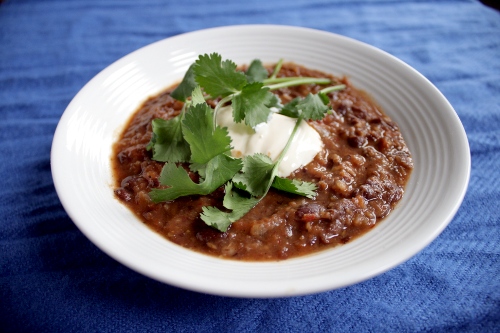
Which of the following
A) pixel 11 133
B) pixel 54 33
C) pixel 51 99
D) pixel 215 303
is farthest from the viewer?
pixel 54 33

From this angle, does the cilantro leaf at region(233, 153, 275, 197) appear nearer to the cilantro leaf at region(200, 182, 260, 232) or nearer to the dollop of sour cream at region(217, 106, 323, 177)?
the cilantro leaf at region(200, 182, 260, 232)

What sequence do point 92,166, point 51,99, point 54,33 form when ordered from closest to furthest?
point 92,166
point 51,99
point 54,33

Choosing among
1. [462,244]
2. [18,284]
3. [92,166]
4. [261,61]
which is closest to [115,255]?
[18,284]

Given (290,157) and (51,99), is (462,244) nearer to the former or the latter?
(290,157)

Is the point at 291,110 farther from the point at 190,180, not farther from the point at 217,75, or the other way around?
the point at 190,180

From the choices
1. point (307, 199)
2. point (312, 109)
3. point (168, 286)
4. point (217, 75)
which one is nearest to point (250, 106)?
point (217, 75)

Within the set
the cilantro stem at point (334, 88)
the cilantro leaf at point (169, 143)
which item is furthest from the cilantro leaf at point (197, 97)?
the cilantro stem at point (334, 88)
